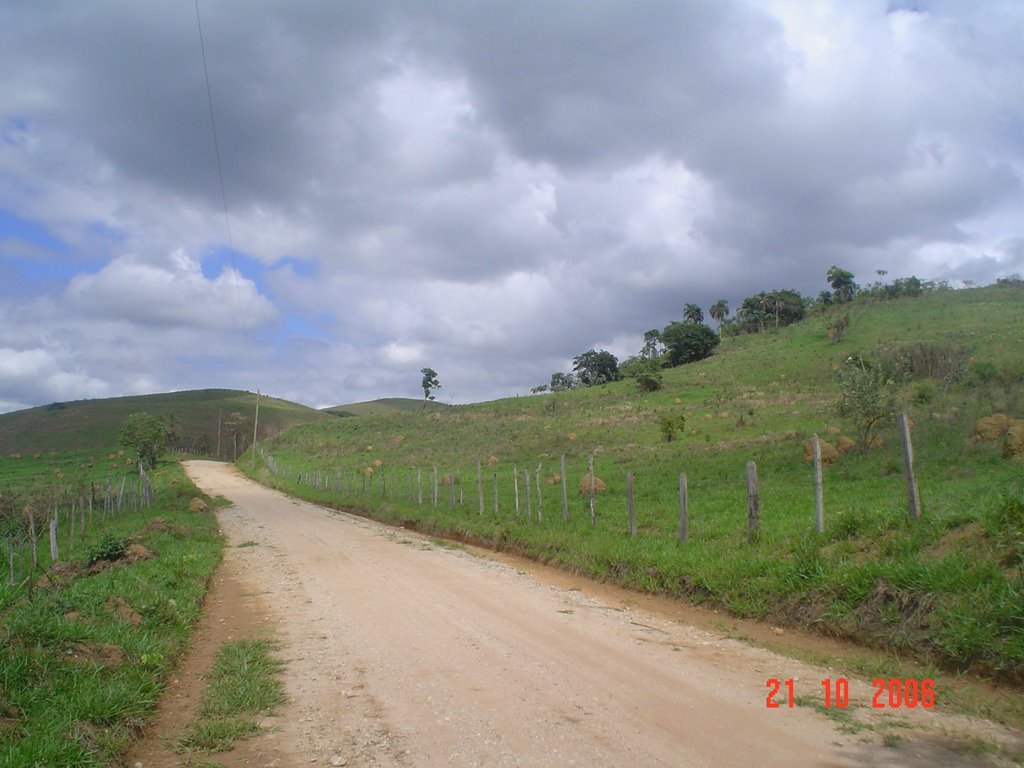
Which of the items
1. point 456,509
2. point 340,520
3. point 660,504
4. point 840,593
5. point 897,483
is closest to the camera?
point 840,593

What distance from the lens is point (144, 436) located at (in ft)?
197

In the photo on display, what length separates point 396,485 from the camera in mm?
34719

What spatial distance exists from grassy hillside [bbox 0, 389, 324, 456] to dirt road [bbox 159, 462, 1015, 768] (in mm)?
84737

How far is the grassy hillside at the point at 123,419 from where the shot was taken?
324 feet

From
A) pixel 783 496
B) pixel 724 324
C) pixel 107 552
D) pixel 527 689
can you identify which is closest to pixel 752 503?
pixel 783 496

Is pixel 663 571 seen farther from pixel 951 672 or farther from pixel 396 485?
pixel 396 485

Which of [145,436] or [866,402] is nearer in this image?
[866,402]

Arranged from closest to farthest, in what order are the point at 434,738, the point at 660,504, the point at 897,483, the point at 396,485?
1. the point at 434,738
2. the point at 897,483
3. the point at 660,504
4. the point at 396,485

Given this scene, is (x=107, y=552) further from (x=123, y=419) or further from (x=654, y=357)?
(x=123, y=419)

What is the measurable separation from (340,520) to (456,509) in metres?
5.54

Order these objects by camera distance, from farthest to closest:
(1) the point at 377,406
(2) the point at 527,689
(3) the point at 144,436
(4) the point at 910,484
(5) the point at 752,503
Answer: (1) the point at 377,406
(3) the point at 144,436
(5) the point at 752,503
(4) the point at 910,484
(2) the point at 527,689

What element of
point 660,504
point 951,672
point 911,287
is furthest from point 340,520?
point 911,287

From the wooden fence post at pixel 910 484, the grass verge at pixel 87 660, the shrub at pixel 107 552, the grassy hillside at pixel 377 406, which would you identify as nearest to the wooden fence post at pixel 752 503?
the wooden fence post at pixel 910 484

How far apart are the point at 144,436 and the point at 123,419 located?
66268 millimetres
